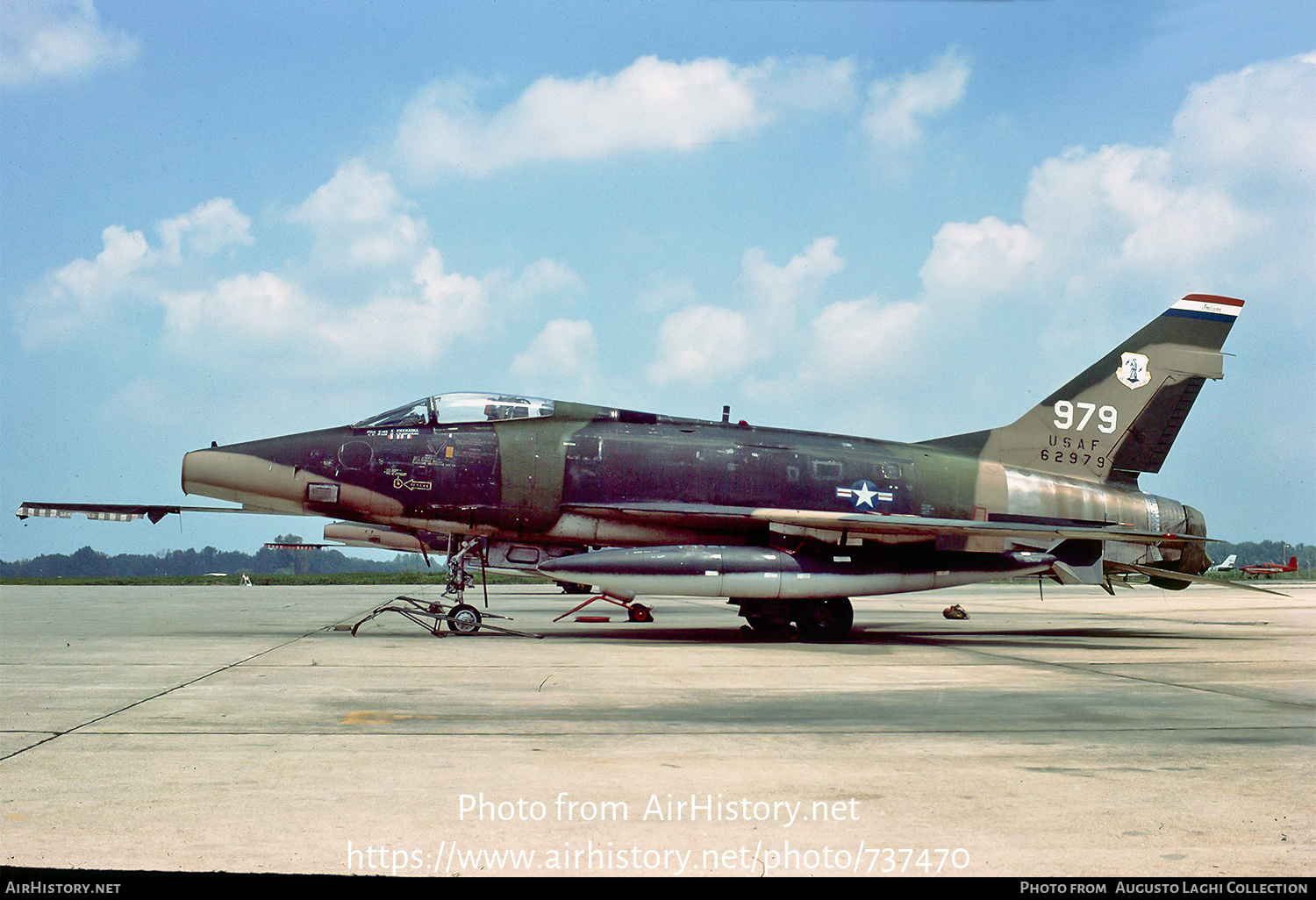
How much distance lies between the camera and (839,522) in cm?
1420

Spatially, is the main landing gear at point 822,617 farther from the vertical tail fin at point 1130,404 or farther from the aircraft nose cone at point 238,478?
the aircraft nose cone at point 238,478

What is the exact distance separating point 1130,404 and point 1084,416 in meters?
0.88

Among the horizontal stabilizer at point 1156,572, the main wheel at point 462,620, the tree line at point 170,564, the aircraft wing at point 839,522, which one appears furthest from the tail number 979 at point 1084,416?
the tree line at point 170,564

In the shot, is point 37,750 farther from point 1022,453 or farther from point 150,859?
point 1022,453

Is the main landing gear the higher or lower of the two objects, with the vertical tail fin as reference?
lower

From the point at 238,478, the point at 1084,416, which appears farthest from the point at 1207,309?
the point at 238,478

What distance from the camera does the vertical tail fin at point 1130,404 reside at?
1756cm

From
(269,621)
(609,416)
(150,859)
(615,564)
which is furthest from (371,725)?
(269,621)

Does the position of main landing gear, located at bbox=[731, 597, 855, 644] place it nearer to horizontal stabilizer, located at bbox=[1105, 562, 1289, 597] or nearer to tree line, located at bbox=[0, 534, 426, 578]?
horizontal stabilizer, located at bbox=[1105, 562, 1289, 597]

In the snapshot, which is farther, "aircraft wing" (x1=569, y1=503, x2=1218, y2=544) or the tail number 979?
the tail number 979

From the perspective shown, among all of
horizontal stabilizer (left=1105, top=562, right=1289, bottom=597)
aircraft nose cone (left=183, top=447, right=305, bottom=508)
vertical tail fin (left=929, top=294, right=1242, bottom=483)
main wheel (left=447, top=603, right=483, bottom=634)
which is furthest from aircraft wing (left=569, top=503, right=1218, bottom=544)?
aircraft nose cone (left=183, top=447, right=305, bottom=508)

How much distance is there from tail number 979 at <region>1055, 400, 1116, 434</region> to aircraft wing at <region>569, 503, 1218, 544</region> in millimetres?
2968

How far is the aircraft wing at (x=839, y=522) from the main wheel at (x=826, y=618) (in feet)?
3.94

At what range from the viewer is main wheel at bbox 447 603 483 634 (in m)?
14.7
